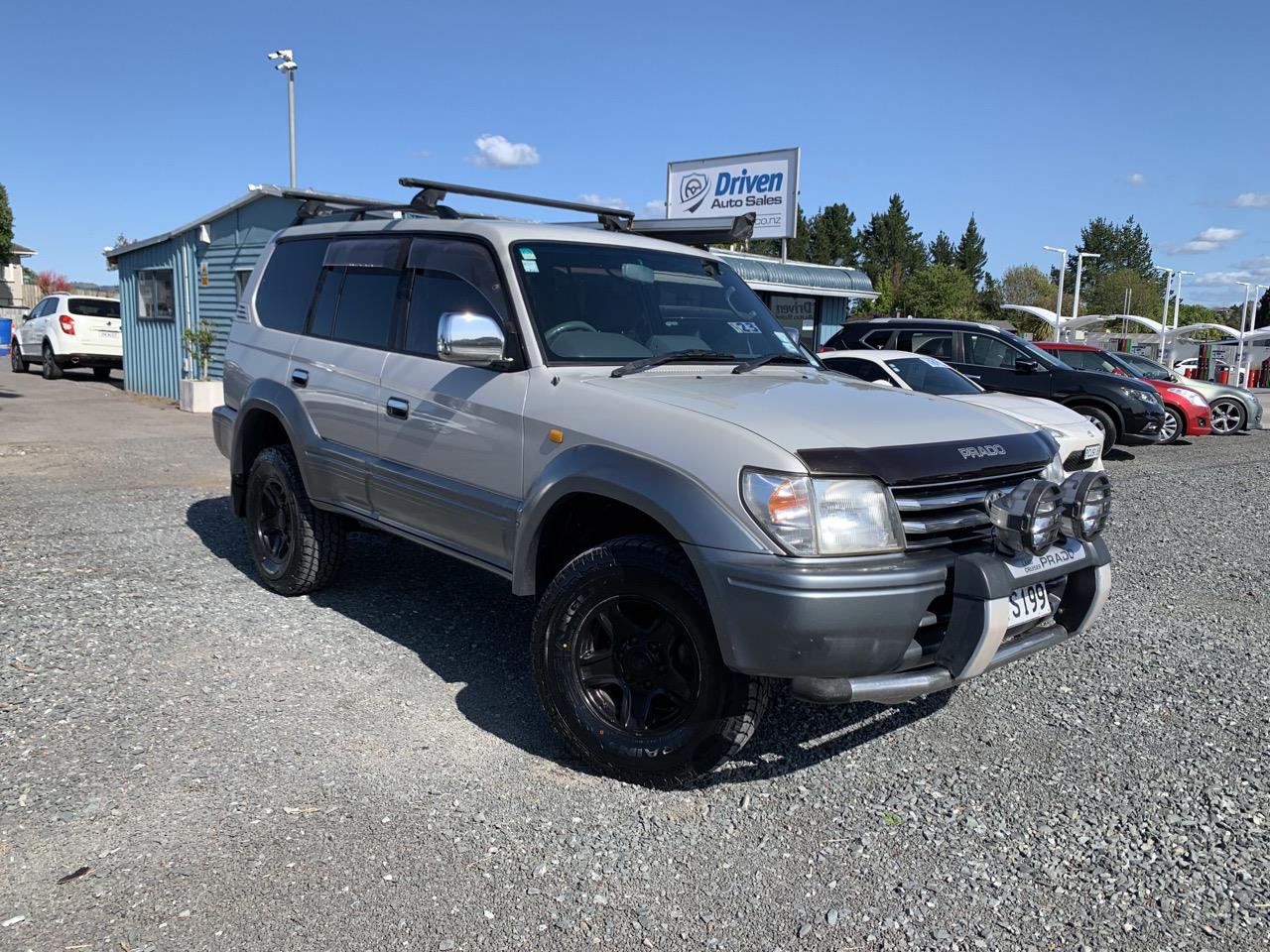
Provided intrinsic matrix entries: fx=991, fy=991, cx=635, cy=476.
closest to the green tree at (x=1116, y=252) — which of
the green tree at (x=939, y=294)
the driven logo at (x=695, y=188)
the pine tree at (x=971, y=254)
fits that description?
the pine tree at (x=971, y=254)

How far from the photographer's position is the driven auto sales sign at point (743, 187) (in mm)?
24609

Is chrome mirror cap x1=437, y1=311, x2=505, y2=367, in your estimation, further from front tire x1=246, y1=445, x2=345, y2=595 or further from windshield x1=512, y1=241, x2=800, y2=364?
front tire x1=246, y1=445, x2=345, y2=595

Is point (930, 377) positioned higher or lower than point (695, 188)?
lower

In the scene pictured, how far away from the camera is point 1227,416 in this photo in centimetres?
1711

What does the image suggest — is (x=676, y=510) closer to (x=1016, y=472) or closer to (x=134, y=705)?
(x=1016, y=472)

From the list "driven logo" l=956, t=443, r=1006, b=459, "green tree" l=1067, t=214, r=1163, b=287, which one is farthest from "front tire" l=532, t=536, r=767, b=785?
"green tree" l=1067, t=214, r=1163, b=287

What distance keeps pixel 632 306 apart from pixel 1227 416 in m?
16.3

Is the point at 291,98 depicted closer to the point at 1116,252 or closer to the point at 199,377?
the point at 199,377

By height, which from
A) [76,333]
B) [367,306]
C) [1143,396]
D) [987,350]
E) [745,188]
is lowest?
[1143,396]

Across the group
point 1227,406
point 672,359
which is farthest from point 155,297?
point 1227,406

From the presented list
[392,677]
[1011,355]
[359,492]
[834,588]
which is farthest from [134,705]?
[1011,355]

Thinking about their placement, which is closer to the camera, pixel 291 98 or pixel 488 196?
pixel 488 196

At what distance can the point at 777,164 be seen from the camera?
24.8 meters

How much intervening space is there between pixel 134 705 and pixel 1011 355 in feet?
39.4
